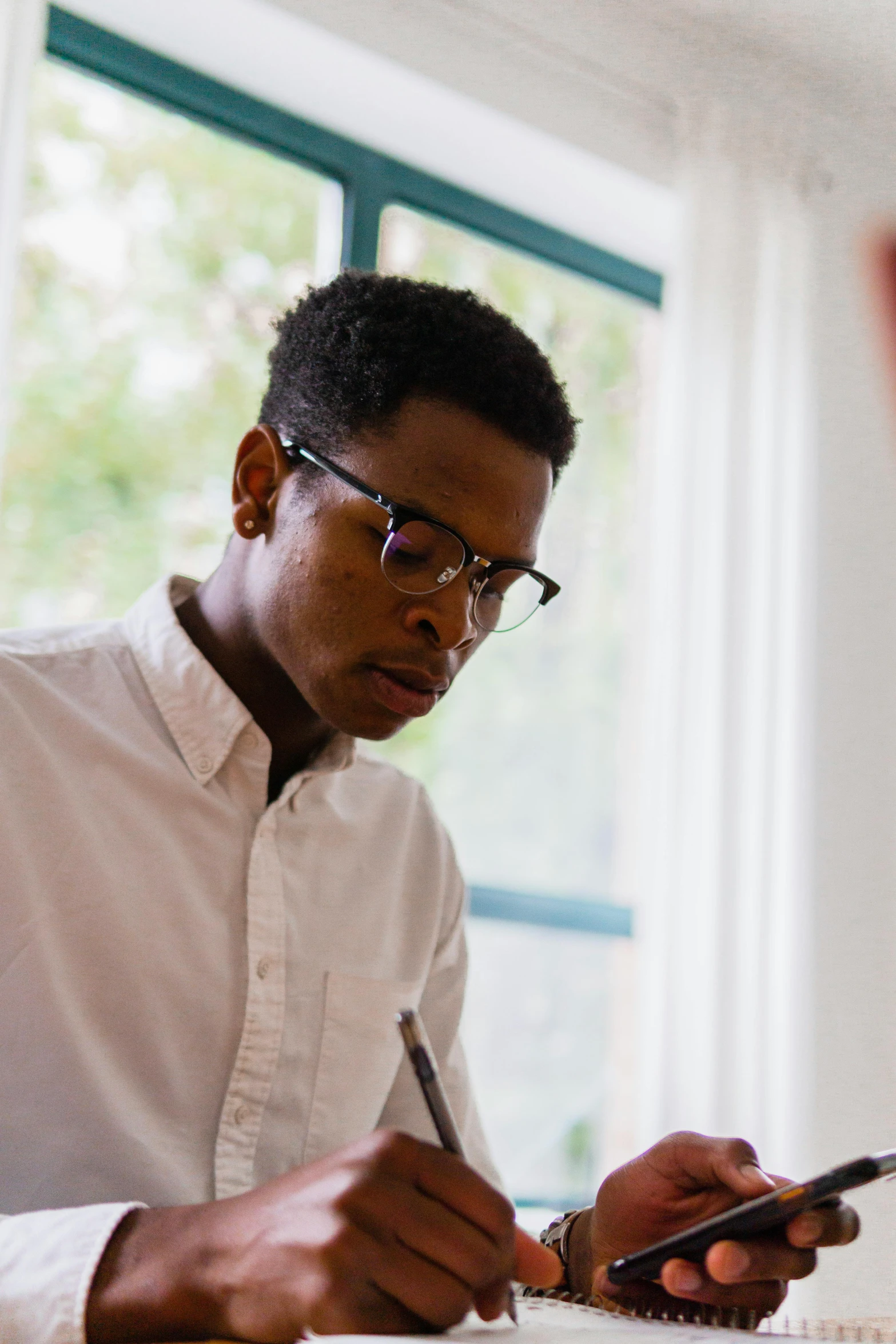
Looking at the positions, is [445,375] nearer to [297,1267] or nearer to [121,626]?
[121,626]

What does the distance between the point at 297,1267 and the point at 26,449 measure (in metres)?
2.43

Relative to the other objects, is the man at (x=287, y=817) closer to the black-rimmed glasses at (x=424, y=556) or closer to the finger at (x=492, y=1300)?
the black-rimmed glasses at (x=424, y=556)

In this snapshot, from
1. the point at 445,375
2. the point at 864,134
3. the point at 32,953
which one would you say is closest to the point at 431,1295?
the point at 32,953

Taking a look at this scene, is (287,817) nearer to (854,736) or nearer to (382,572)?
(382,572)

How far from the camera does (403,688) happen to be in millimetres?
1286

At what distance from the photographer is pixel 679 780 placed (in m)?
2.78

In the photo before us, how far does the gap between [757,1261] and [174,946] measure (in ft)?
1.95

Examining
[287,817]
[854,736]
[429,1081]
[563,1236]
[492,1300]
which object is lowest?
[563,1236]

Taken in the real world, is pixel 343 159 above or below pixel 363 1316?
above

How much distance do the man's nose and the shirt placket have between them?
0.27 metres

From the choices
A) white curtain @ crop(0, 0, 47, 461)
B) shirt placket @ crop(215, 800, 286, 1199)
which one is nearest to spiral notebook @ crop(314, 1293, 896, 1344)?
shirt placket @ crop(215, 800, 286, 1199)

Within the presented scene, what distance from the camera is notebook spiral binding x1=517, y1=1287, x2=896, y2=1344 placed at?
3.00ft

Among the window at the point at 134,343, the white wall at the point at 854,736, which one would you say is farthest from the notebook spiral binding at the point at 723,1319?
the window at the point at 134,343

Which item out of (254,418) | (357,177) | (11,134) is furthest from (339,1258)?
(357,177)
